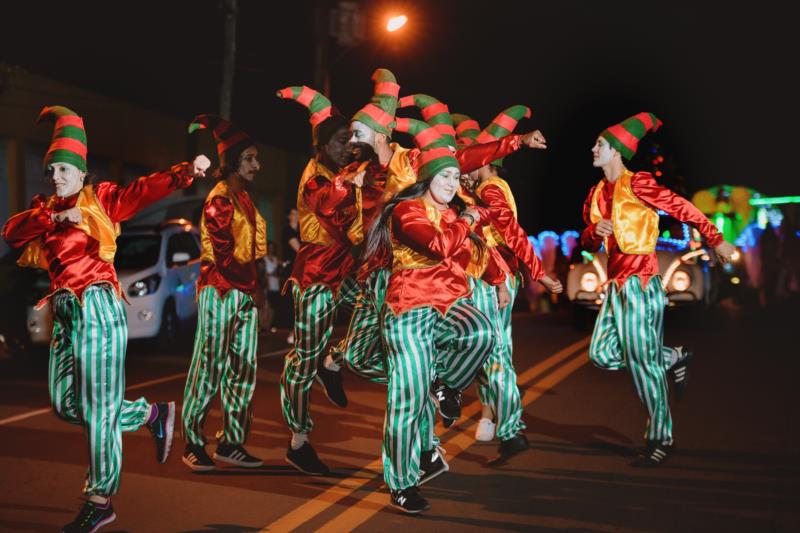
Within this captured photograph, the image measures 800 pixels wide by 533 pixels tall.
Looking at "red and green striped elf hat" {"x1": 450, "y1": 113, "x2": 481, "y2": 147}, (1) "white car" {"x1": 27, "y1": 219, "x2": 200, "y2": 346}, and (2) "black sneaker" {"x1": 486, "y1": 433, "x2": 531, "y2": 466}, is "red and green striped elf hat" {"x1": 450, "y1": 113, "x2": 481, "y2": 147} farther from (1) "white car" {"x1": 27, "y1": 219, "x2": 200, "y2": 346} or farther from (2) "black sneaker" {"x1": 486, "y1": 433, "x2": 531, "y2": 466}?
(1) "white car" {"x1": 27, "y1": 219, "x2": 200, "y2": 346}

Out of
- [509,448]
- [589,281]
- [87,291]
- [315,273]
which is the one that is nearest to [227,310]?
[315,273]

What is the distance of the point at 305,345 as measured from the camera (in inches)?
308

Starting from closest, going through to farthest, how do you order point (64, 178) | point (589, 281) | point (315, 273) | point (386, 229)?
1. point (64, 178)
2. point (386, 229)
3. point (315, 273)
4. point (589, 281)

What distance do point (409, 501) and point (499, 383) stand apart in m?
1.79

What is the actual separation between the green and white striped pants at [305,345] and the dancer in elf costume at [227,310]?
0.24m

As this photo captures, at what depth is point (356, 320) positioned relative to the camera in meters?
7.65

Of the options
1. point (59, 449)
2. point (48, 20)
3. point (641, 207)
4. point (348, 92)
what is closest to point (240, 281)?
point (59, 449)

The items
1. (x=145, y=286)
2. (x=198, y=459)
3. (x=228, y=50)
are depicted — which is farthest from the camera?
(x=228, y=50)

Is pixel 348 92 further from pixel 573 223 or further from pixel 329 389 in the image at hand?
pixel 329 389

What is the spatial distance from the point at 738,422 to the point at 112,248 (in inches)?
215

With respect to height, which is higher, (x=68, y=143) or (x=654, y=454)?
(x=68, y=143)

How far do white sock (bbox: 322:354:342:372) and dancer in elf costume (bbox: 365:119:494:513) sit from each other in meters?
1.32

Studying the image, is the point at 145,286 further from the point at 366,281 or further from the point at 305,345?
the point at 366,281

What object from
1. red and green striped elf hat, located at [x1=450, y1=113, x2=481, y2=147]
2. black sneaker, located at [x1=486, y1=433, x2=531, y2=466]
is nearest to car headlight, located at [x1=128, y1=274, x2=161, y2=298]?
red and green striped elf hat, located at [x1=450, y1=113, x2=481, y2=147]
